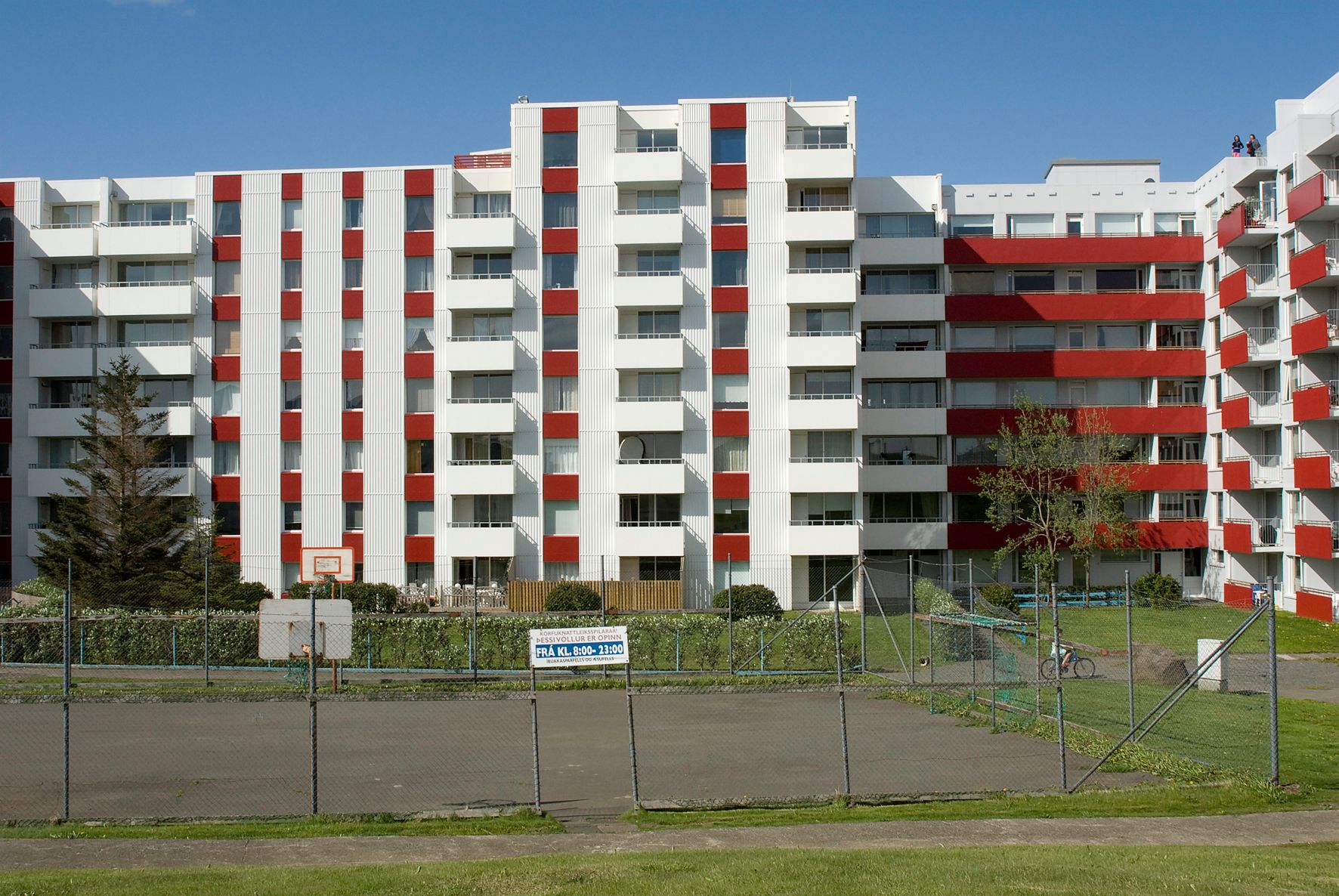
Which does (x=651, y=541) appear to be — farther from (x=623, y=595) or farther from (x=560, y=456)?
(x=560, y=456)

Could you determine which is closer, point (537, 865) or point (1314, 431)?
point (537, 865)

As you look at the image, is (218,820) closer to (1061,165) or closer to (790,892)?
(790,892)

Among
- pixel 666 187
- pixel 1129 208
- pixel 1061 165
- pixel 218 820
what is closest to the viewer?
pixel 218 820

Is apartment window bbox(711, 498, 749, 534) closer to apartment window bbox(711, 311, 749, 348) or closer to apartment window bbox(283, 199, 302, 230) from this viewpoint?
apartment window bbox(711, 311, 749, 348)

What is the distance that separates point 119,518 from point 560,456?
57.2 ft

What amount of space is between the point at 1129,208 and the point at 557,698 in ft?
144

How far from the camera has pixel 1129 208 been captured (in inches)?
2242

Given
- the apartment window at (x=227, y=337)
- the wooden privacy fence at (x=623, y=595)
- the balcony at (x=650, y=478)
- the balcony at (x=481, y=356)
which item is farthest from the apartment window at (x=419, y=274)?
the wooden privacy fence at (x=623, y=595)

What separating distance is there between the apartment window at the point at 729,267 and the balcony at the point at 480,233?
346 inches

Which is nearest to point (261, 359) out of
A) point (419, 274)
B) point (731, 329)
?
point (419, 274)

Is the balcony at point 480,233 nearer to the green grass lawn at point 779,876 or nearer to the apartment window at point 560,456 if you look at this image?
the apartment window at point 560,456

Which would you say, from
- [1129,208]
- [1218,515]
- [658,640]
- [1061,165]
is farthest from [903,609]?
[1061,165]

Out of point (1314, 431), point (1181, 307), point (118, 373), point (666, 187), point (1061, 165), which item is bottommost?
point (1314, 431)

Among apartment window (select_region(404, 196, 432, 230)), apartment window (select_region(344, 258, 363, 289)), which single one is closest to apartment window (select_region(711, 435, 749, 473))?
apartment window (select_region(404, 196, 432, 230))
